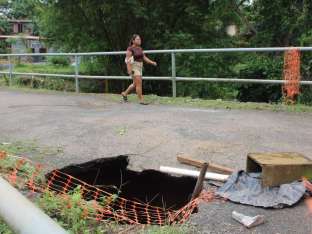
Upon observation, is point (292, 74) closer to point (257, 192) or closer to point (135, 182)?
point (135, 182)

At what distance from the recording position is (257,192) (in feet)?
15.2

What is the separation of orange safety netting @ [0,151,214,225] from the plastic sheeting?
0.65 ft

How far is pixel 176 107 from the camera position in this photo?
34.7 ft

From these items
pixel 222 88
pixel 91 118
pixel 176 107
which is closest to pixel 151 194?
pixel 91 118

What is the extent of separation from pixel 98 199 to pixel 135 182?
79 centimetres

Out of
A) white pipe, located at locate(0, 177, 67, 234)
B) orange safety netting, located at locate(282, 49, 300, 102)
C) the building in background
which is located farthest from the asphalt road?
the building in background

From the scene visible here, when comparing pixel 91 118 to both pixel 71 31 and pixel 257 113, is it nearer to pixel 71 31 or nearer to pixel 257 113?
pixel 257 113

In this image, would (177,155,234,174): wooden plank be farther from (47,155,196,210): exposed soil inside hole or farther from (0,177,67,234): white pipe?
(0,177,67,234): white pipe

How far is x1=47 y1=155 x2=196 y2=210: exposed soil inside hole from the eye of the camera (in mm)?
5699

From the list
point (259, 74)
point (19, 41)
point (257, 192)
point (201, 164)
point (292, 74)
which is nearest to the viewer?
point (257, 192)

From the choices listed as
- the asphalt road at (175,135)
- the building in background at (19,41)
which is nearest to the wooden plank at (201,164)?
the asphalt road at (175,135)

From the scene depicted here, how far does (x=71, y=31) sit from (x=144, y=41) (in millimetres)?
2812

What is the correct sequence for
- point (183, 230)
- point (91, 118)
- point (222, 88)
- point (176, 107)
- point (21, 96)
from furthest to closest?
point (222, 88) → point (21, 96) → point (176, 107) → point (91, 118) → point (183, 230)

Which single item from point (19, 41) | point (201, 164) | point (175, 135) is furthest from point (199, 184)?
point (19, 41)
